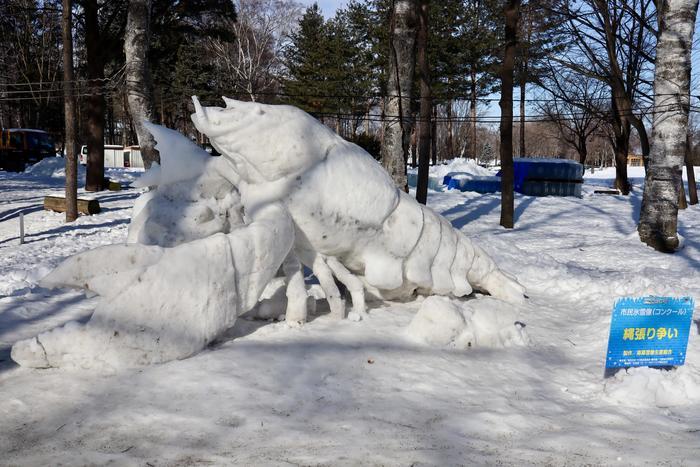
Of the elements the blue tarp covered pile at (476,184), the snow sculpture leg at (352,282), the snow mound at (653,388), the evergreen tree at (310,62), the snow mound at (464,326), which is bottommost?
the snow mound at (653,388)

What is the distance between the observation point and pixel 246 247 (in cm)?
386

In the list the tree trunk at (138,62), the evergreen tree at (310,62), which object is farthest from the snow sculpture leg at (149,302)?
the evergreen tree at (310,62)

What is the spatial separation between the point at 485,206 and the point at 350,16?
23.4 metres

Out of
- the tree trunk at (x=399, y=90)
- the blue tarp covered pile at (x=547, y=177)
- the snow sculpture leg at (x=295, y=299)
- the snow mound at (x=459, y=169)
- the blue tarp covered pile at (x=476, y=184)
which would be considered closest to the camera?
the snow sculpture leg at (x=295, y=299)

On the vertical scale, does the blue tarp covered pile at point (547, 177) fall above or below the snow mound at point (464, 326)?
above

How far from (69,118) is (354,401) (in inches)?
429

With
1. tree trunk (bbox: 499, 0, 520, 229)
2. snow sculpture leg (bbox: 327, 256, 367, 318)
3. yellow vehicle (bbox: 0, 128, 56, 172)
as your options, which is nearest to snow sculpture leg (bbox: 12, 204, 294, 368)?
snow sculpture leg (bbox: 327, 256, 367, 318)

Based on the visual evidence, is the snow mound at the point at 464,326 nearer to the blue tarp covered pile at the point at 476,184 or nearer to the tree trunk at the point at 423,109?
the tree trunk at the point at 423,109

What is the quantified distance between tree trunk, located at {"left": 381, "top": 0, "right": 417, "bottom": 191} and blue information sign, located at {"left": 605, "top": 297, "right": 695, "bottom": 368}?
5.26 metres

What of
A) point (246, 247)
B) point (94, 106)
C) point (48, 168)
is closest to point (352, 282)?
point (246, 247)

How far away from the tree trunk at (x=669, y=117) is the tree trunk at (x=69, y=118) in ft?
34.6

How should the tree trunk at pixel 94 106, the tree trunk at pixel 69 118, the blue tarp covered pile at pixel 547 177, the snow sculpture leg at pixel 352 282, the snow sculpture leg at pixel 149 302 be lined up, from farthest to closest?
the blue tarp covered pile at pixel 547 177 → the tree trunk at pixel 94 106 → the tree trunk at pixel 69 118 → the snow sculpture leg at pixel 352 282 → the snow sculpture leg at pixel 149 302

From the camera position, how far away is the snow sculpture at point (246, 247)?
3418mm

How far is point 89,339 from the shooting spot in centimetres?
331
